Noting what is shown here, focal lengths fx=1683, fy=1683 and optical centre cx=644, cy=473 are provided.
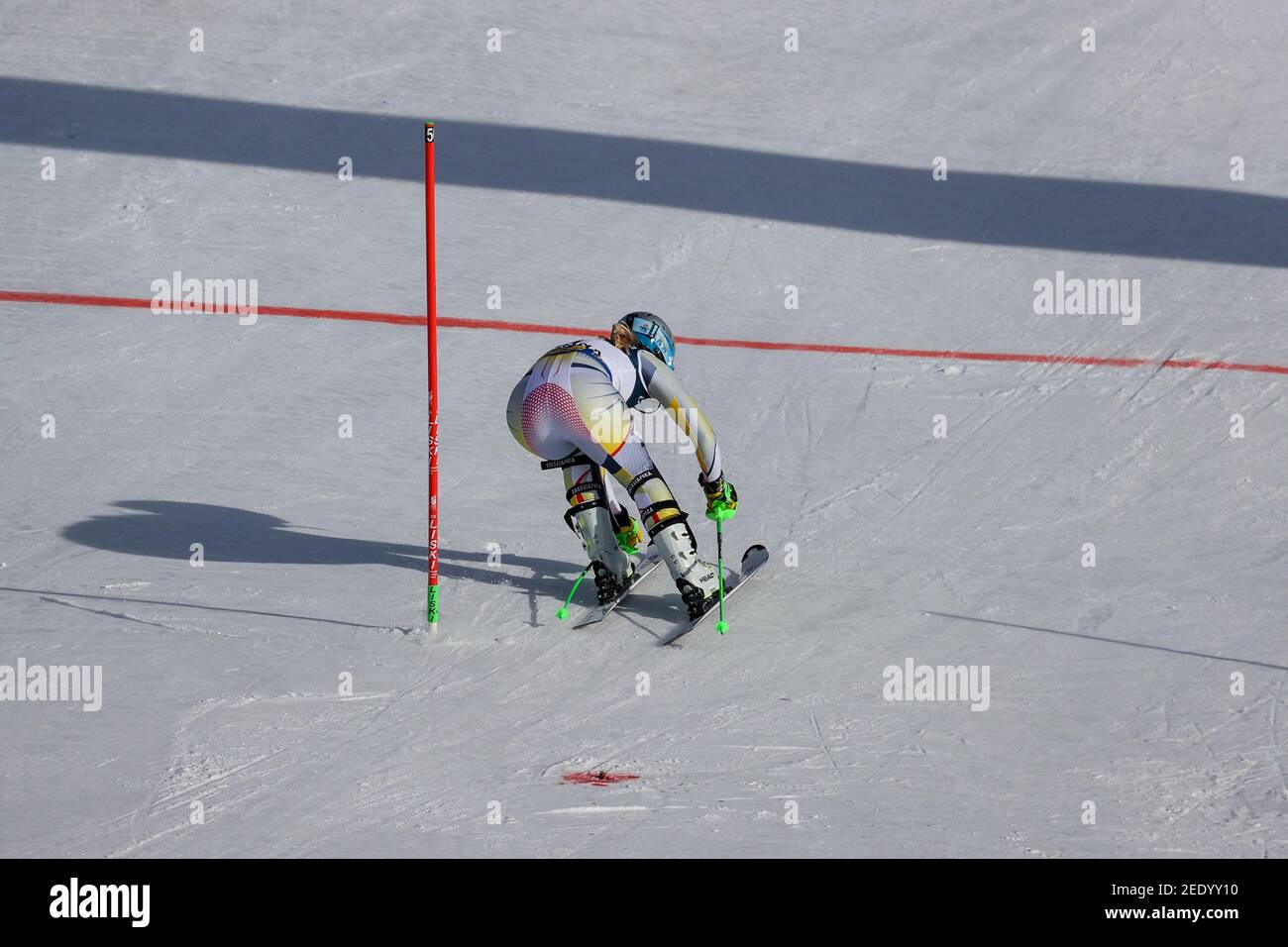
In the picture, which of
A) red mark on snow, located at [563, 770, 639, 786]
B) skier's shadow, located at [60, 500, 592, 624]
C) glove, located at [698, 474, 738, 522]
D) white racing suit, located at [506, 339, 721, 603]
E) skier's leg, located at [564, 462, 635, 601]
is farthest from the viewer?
skier's shadow, located at [60, 500, 592, 624]

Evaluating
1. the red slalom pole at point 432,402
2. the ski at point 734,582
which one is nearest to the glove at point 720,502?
the ski at point 734,582

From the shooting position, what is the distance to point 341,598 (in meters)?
7.28

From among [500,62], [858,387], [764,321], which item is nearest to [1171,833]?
[858,387]

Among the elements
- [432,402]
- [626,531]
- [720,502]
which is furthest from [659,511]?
[432,402]

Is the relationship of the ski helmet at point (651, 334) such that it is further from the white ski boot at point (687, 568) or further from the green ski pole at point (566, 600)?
the green ski pole at point (566, 600)

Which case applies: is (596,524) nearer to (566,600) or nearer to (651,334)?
(566,600)

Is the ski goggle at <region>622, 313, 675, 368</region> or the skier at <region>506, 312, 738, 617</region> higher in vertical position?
the ski goggle at <region>622, 313, 675, 368</region>

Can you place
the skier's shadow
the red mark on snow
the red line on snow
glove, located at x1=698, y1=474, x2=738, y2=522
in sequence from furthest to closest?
the red line on snow < the skier's shadow < glove, located at x1=698, y1=474, x2=738, y2=522 < the red mark on snow

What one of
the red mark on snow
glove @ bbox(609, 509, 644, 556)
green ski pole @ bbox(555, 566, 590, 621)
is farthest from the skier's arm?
the red mark on snow

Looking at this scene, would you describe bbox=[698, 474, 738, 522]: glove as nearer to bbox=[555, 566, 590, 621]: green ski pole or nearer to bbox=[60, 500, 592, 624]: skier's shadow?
bbox=[555, 566, 590, 621]: green ski pole

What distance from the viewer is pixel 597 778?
586 centimetres

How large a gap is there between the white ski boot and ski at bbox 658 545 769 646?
4 centimetres

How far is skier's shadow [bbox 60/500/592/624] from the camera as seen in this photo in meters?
7.59

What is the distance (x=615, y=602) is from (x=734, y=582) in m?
0.54
